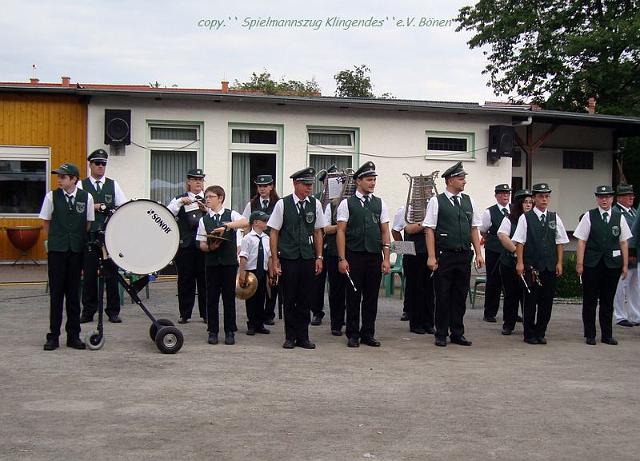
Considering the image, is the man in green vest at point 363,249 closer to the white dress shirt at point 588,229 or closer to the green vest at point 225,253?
the green vest at point 225,253

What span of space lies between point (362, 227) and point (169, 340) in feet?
8.69

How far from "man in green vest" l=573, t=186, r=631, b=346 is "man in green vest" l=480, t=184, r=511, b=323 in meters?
1.76

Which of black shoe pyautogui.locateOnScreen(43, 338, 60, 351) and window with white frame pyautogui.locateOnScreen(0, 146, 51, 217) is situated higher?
window with white frame pyautogui.locateOnScreen(0, 146, 51, 217)

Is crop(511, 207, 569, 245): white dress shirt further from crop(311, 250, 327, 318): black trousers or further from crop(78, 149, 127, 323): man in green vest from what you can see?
crop(78, 149, 127, 323): man in green vest

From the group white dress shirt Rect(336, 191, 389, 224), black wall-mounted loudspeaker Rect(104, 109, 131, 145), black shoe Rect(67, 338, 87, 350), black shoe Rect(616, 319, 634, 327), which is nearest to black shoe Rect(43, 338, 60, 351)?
black shoe Rect(67, 338, 87, 350)

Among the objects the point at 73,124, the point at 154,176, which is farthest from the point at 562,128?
the point at 73,124

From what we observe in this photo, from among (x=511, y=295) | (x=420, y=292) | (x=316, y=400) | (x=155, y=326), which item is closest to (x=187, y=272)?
(x=155, y=326)

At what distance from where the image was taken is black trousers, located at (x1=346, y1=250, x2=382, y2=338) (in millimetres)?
10398

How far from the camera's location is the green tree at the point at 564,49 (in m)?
30.5

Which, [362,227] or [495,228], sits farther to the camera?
[495,228]

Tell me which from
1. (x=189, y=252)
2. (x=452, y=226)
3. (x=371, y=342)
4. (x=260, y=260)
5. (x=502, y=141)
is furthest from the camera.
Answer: (x=502, y=141)

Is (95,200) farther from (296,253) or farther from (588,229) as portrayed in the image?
(588,229)

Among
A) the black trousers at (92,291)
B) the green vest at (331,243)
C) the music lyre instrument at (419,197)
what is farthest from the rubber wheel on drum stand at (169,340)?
the music lyre instrument at (419,197)

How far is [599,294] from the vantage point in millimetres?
Answer: 11203
